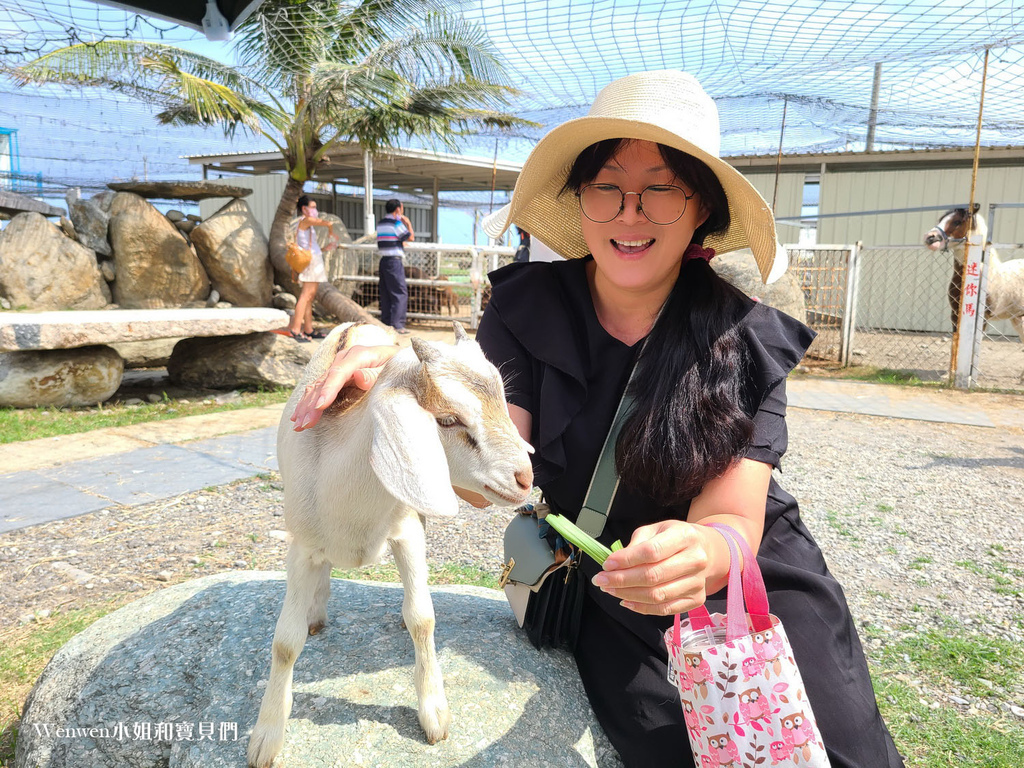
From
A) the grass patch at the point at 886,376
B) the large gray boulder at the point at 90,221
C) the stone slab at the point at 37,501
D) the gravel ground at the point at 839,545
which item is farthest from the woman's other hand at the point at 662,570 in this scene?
the large gray boulder at the point at 90,221

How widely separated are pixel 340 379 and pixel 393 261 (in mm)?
9701

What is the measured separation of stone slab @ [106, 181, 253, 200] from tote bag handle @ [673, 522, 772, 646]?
38.5 ft

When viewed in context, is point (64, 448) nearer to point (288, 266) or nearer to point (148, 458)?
point (148, 458)

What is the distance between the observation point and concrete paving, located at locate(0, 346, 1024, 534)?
13.8 ft

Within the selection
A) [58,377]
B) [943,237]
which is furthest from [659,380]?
[943,237]

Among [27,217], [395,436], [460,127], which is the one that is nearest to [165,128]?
[27,217]

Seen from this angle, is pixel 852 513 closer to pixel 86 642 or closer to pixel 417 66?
pixel 86 642

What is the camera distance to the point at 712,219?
1972 millimetres

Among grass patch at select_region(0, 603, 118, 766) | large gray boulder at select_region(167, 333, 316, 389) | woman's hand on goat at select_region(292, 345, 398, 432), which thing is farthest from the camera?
large gray boulder at select_region(167, 333, 316, 389)

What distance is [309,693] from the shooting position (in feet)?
6.43

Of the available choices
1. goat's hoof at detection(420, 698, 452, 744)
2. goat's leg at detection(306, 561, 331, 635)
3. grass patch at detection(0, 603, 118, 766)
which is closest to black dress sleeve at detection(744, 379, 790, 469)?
goat's hoof at detection(420, 698, 452, 744)

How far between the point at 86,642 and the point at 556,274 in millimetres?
1827

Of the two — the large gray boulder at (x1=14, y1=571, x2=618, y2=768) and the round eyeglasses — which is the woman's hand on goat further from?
the large gray boulder at (x1=14, y1=571, x2=618, y2=768)

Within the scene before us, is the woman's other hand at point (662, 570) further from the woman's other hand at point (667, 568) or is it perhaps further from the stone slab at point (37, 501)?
the stone slab at point (37, 501)
